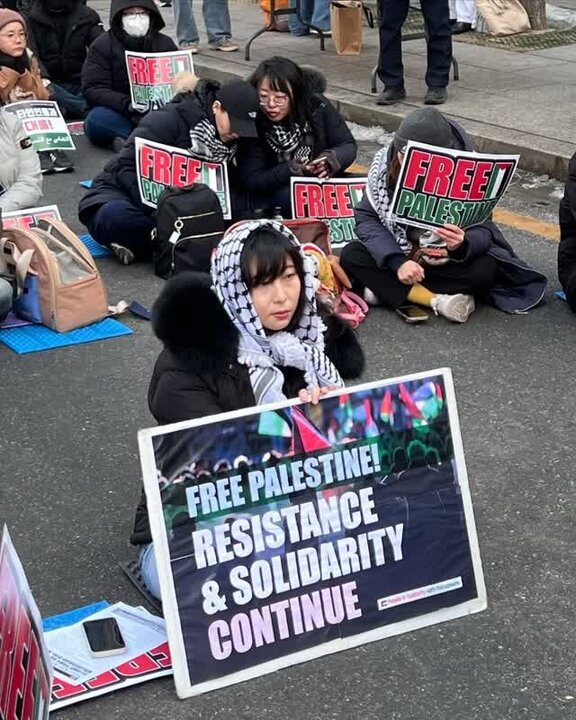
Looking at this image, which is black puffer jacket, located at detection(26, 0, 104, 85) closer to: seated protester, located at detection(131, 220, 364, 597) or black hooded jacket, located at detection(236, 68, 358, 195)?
black hooded jacket, located at detection(236, 68, 358, 195)

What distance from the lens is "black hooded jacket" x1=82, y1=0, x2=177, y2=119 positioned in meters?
8.90

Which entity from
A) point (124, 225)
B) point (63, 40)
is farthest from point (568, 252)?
point (63, 40)

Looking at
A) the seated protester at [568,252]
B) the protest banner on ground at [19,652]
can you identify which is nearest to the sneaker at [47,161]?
the seated protester at [568,252]

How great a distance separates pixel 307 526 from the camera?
10.4ft

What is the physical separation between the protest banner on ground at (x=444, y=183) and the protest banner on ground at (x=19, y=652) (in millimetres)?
3230

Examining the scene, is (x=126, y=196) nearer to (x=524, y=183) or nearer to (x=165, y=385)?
(x=524, y=183)

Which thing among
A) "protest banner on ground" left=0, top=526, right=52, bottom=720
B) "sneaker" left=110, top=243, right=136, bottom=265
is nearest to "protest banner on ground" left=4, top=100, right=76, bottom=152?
"sneaker" left=110, top=243, right=136, bottom=265

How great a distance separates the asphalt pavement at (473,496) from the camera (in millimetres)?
3193

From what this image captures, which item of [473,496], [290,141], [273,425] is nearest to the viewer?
[273,425]

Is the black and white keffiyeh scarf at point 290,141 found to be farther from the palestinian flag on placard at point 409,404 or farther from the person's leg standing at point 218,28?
the person's leg standing at point 218,28

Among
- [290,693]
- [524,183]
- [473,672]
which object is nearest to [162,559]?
[290,693]

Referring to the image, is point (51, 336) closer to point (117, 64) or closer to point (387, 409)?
point (387, 409)

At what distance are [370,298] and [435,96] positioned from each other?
3.77 meters

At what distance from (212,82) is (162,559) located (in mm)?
4026
